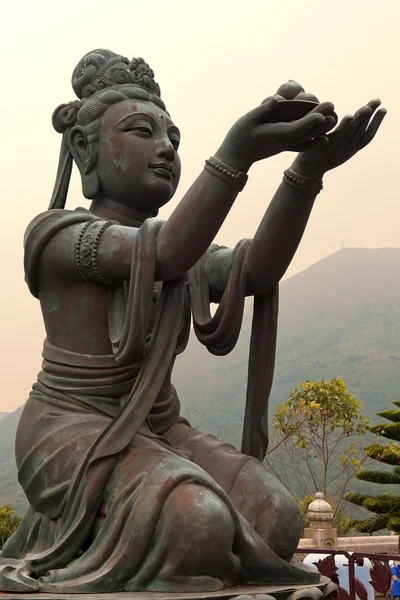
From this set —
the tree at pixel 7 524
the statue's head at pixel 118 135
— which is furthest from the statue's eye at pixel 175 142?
the tree at pixel 7 524

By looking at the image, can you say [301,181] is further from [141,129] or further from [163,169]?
[141,129]

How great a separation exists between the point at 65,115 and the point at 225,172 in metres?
1.09

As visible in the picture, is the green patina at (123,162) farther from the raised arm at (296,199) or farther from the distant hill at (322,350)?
the distant hill at (322,350)

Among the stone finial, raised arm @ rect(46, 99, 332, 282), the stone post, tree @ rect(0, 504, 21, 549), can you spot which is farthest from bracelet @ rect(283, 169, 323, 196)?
the stone finial

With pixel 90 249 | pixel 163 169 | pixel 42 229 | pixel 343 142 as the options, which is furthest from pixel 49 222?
pixel 343 142

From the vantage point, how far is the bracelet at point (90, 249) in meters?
3.52

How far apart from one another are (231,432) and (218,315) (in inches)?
2003

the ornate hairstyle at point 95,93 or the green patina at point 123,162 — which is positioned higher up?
the ornate hairstyle at point 95,93

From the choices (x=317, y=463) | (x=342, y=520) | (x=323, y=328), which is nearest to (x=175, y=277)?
(x=342, y=520)

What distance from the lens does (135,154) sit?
3.84 meters

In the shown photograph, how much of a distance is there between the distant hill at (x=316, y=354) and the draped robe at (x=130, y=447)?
1595 inches

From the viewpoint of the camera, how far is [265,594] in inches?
122

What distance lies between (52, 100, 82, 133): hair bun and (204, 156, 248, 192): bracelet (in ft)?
3.10

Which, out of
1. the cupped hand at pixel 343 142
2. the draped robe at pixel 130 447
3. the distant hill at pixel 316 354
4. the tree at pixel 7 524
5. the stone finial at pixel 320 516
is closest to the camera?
the draped robe at pixel 130 447
